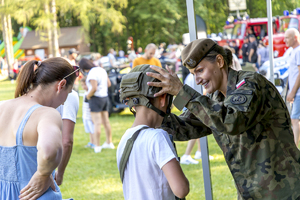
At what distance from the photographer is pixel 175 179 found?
1.54 m

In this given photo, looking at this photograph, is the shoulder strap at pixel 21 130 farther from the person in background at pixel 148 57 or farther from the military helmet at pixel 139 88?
the person in background at pixel 148 57

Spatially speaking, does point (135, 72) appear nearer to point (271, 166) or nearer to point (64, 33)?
point (271, 166)

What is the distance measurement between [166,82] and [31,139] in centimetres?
73

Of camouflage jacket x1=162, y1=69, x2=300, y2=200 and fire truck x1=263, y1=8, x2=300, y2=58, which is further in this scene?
fire truck x1=263, y1=8, x2=300, y2=58

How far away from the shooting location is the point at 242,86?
1.74 m

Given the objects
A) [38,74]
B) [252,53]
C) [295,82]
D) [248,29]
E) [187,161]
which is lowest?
[187,161]

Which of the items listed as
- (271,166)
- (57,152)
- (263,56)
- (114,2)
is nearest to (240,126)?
(271,166)

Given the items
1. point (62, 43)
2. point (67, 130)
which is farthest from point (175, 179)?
point (62, 43)

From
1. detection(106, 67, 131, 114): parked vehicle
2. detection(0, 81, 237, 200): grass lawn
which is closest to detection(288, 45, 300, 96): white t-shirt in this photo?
detection(0, 81, 237, 200): grass lawn

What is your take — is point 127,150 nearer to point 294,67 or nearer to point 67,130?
point 67,130

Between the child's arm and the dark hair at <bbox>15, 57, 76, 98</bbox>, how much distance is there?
0.84 metres

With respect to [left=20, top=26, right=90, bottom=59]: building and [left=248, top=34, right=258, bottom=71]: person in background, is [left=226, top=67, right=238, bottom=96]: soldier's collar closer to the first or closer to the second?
[left=248, top=34, right=258, bottom=71]: person in background

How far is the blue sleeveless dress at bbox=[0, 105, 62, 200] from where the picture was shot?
170 centimetres

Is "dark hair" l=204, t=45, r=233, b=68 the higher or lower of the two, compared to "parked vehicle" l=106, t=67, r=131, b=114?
higher
